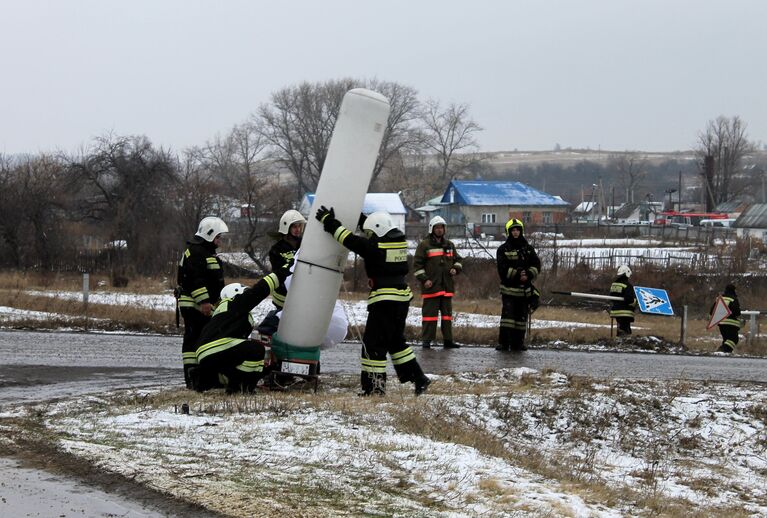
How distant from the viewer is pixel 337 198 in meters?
10.0

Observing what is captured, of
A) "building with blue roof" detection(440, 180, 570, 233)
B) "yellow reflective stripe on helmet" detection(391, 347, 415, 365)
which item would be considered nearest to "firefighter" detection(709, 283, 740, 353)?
"yellow reflective stripe on helmet" detection(391, 347, 415, 365)

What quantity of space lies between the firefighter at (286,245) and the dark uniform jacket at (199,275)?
0.65 meters

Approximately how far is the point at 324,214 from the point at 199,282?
1.90 metres

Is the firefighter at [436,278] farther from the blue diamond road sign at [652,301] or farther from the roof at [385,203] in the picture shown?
the roof at [385,203]

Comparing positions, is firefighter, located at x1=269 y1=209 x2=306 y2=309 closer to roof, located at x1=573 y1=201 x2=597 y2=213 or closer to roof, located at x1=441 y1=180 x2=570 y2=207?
roof, located at x1=441 y1=180 x2=570 y2=207

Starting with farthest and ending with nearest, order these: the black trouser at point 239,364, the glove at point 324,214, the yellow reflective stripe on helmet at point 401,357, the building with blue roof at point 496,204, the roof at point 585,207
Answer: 1. the roof at point 585,207
2. the building with blue roof at point 496,204
3. the yellow reflective stripe on helmet at point 401,357
4. the glove at point 324,214
5. the black trouser at point 239,364

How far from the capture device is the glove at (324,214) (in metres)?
9.93

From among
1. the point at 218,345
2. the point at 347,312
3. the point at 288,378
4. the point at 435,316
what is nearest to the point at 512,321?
the point at 435,316

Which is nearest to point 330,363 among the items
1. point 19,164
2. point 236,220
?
point 236,220

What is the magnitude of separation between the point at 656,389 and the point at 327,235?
4.30 meters

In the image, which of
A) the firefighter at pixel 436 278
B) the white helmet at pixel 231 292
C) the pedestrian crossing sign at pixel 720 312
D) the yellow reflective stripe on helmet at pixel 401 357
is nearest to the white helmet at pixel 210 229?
the white helmet at pixel 231 292

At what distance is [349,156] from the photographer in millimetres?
9961

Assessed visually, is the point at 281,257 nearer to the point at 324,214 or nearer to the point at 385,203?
the point at 324,214

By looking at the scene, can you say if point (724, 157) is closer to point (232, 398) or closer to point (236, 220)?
point (236, 220)
